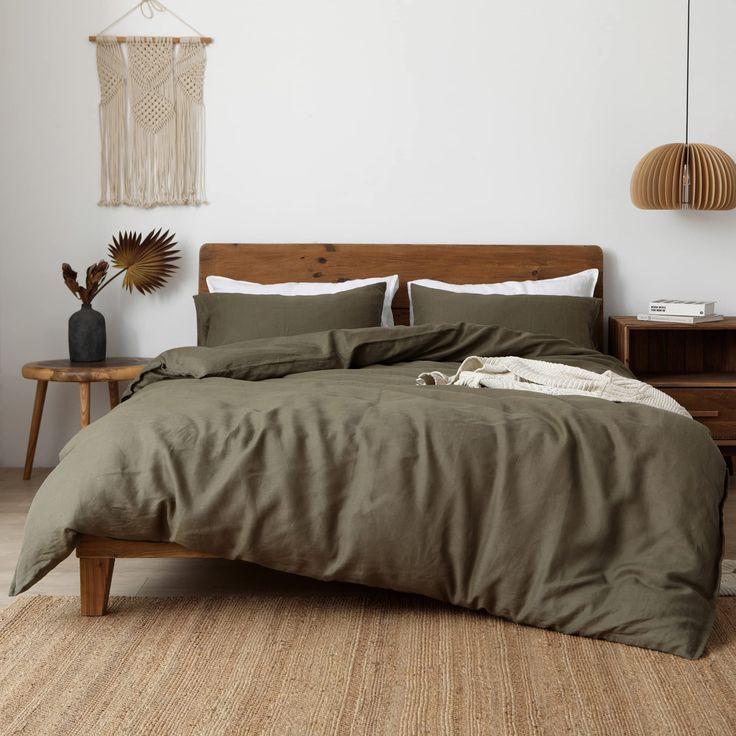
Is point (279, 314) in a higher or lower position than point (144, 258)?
lower

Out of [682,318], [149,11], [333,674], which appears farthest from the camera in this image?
[149,11]

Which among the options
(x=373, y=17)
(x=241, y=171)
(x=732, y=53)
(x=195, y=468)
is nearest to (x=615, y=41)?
(x=732, y=53)

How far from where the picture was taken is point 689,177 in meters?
4.12

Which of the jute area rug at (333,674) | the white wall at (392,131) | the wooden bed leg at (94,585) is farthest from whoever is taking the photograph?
the white wall at (392,131)

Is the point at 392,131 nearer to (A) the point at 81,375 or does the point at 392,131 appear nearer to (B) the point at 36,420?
(A) the point at 81,375

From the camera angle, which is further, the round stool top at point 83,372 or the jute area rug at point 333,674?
the round stool top at point 83,372

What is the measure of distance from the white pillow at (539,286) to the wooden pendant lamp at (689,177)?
1.40 feet

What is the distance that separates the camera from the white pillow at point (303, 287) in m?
4.24

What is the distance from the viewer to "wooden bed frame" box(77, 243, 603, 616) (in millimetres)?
4395

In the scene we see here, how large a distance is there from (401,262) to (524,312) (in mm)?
690

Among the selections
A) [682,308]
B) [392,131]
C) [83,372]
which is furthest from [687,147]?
[83,372]

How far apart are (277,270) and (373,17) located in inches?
48.0

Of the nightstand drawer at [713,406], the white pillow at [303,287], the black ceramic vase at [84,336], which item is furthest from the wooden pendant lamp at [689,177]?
the black ceramic vase at [84,336]

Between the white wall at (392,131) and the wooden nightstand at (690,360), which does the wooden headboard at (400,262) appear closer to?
A: the white wall at (392,131)
